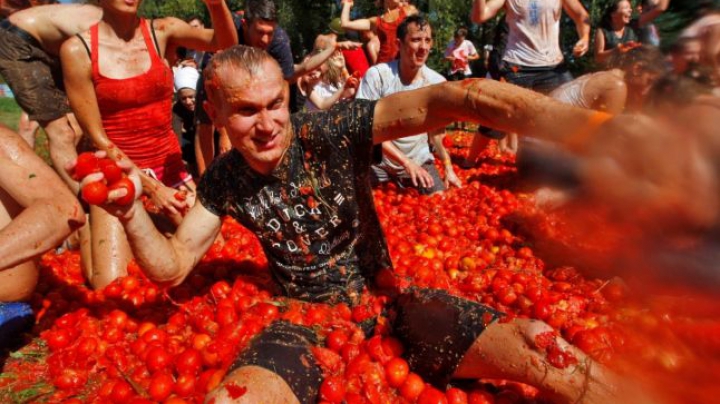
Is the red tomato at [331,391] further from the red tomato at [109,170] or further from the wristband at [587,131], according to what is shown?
the wristband at [587,131]

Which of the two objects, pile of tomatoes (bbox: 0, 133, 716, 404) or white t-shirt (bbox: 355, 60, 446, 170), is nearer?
pile of tomatoes (bbox: 0, 133, 716, 404)

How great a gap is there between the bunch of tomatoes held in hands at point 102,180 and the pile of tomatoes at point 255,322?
2.08 ft

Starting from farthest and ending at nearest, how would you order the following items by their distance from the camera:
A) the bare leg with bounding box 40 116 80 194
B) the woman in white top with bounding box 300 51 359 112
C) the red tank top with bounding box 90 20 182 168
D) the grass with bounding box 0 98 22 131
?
the grass with bounding box 0 98 22 131, the woman in white top with bounding box 300 51 359 112, the bare leg with bounding box 40 116 80 194, the red tank top with bounding box 90 20 182 168

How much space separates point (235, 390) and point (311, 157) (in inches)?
43.6

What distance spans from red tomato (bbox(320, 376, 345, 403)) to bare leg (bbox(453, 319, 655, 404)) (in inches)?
22.3

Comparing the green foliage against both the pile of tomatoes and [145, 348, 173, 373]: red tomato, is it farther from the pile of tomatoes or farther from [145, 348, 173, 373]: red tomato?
[145, 348, 173, 373]: red tomato

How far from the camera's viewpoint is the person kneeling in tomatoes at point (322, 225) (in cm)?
185

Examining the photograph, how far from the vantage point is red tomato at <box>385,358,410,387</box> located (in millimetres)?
2209

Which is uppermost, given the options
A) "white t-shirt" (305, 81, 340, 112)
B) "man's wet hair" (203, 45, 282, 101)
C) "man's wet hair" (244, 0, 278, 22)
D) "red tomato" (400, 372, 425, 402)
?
"man's wet hair" (203, 45, 282, 101)

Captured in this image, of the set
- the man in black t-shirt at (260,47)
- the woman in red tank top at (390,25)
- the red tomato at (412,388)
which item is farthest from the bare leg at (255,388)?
the woman in red tank top at (390,25)

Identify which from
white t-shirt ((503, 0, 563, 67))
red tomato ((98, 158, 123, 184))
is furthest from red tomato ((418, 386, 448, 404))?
white t-shirt ((503, 0, 563, 67))

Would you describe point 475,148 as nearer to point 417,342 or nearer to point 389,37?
point 389,37

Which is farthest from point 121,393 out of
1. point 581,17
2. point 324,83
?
point 581,17

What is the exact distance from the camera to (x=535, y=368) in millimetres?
1896
